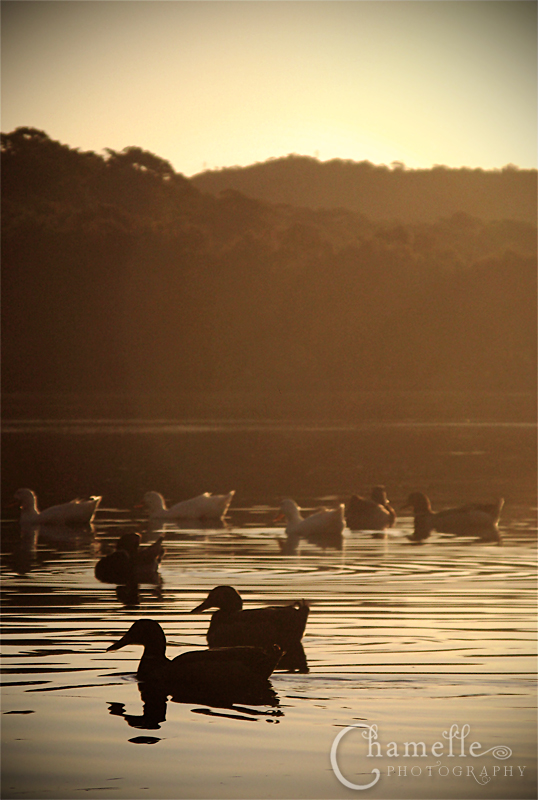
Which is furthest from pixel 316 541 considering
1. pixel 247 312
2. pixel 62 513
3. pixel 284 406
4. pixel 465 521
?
pixel 247 312

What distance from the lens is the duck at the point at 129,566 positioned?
14.4 metres

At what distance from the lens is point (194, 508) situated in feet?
67.6

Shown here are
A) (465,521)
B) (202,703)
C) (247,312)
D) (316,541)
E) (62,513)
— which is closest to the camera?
(202,703)

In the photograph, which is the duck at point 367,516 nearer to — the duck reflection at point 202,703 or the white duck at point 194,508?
the white duck at point 194,508

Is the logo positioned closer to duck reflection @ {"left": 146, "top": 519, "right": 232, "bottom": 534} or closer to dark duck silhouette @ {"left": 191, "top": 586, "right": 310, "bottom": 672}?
dark duck silhouette @ {"left": 191, "top": 586, "right": 310, "bottom": 672}

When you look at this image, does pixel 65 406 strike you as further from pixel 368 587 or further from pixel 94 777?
pixel 94 777

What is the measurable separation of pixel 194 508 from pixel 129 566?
6.18 m

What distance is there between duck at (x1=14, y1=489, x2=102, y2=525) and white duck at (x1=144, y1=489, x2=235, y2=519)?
1.08 m

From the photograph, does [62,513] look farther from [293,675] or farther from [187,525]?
[293,675]

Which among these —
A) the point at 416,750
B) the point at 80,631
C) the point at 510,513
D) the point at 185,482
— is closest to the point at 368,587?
the point at 80,631

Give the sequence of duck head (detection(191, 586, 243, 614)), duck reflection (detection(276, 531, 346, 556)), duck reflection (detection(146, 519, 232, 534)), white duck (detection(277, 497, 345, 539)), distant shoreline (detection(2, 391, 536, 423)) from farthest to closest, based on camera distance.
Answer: distant shoreline (detection(2, 391, 536, 423)) < duck reflection (detection(146, 519, 232, 534)) < white duck (detection(277, 497, 345, 539)) < duck reflection (detection(276, 531, 346, 556)) < duck head (detection(191, 586, 243, 614))

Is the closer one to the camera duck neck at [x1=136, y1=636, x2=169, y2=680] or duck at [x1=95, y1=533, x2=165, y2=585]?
duck neck at [x1=136, y1=636, x2=169, y2=680]

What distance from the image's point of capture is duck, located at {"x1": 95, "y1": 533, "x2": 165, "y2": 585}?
47.1ft

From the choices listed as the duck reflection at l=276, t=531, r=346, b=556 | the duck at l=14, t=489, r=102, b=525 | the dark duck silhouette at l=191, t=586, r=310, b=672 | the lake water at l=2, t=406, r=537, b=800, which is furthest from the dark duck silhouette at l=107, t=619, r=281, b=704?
the duck at l=14, t=489, r=102, b=525
